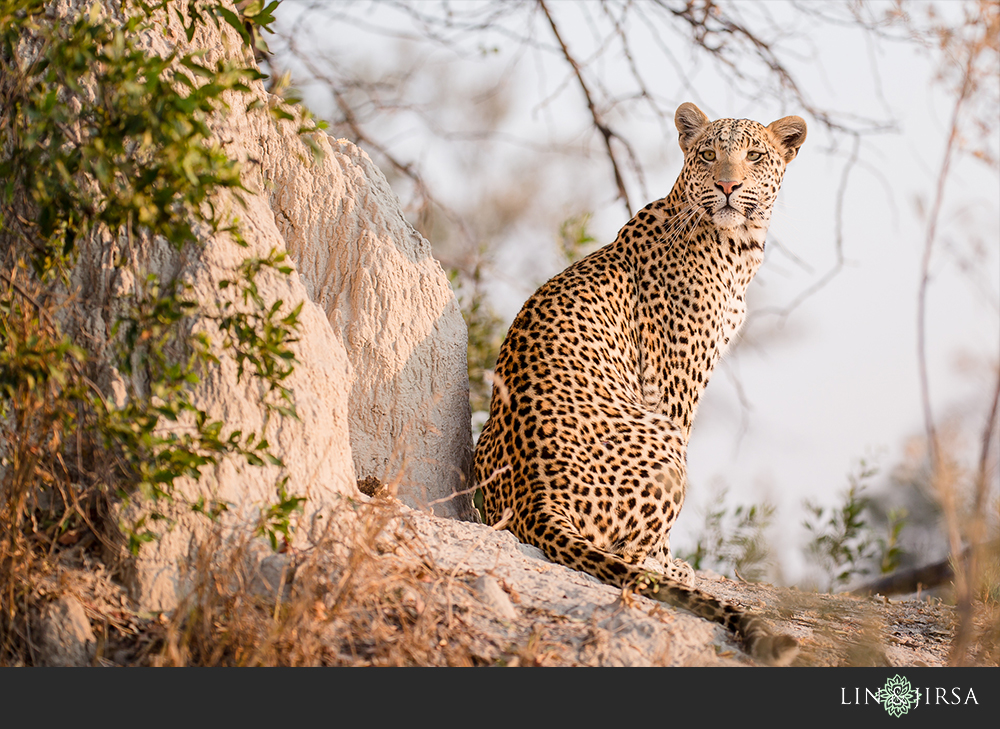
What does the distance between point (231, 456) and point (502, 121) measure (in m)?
10.4

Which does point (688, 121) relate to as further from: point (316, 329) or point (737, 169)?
→ point (316, 329)

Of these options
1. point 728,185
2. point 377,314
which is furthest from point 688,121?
point 377,314

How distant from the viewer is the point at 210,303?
379cm

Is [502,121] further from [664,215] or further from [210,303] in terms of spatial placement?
[210,303]

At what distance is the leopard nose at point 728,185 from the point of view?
5684mm
